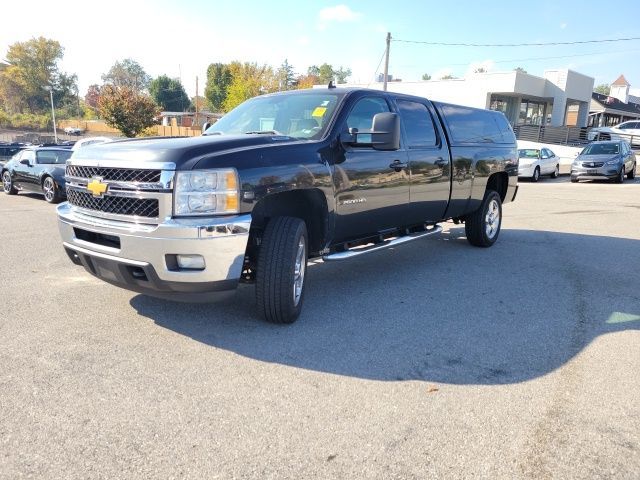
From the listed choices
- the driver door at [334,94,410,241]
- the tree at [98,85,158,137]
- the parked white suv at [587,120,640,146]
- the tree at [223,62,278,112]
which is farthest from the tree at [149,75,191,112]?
the driver door at [334,94,410,241]

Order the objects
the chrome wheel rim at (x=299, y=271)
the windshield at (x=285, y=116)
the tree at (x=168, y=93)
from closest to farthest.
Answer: the chrome wheel rim at (x=299, y=271) → the windshield at (x=285, y=116) → the tree at (x=168, y=93)

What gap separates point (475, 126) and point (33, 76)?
117 meters

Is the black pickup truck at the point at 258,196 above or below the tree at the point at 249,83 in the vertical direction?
below

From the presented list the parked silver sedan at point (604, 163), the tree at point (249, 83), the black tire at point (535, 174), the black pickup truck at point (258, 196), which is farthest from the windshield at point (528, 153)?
the tree at point (249, 83)

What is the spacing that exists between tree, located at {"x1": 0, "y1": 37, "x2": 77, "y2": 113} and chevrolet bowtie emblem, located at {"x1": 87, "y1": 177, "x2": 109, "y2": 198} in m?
113

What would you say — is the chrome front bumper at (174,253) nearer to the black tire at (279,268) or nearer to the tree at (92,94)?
the black tire at (279,268)

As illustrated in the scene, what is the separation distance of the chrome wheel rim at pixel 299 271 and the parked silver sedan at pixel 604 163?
19637 mm

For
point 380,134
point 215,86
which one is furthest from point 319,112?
point 215,86

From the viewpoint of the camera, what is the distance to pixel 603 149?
21.7 m

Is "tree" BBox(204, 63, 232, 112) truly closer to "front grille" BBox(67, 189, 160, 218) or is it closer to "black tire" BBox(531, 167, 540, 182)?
"black tire" BBox(531, 167, 540, 182)

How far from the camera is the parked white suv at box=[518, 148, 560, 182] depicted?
21734 mm

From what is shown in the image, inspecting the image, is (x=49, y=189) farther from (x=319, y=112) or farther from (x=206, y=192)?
(x=206, y=192)

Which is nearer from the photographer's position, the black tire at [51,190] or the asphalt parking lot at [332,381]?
the asphalt parking lot at [332,381]

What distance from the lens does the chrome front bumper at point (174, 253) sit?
3.56m
